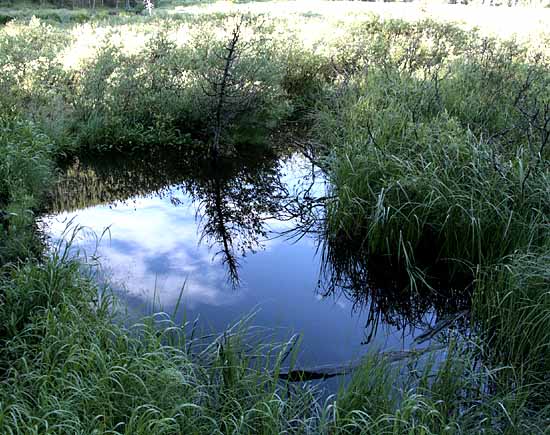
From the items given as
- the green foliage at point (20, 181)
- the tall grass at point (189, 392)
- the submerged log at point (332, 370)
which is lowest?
the submerged log at point (332, 370)

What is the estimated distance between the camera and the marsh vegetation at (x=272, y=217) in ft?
9.62

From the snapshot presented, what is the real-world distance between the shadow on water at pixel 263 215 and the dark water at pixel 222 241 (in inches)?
0.6

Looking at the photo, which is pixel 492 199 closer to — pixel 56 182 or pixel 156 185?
pixel 156 185

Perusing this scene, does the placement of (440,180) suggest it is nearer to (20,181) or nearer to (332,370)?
(332,370)

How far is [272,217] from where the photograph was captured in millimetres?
6539

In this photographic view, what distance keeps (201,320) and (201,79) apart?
18.3 ft

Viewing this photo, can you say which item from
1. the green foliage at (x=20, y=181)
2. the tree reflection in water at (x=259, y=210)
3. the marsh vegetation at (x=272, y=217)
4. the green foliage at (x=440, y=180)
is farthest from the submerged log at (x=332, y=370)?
the green foliage at (x=20, y=181)

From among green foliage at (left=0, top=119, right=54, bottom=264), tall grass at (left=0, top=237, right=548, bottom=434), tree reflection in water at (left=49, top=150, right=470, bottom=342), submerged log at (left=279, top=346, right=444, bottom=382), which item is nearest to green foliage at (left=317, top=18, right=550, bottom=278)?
tree reflection in water at (left=49, top=150, right=470, bottom=342)

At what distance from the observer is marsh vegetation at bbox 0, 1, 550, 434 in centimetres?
293

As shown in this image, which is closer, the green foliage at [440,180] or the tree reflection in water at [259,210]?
the green foliage at [440,180]

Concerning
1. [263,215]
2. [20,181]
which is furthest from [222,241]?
[20,181]

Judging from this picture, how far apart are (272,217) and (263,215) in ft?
0.41

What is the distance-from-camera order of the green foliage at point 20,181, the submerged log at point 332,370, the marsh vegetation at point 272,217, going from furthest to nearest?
the green foliage at point 20,181 → the submerged log at point 332,370 → the marsh vegetation at point 272,217

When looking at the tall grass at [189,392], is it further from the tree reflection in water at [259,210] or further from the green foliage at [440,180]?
the green foliage at [440,180]
